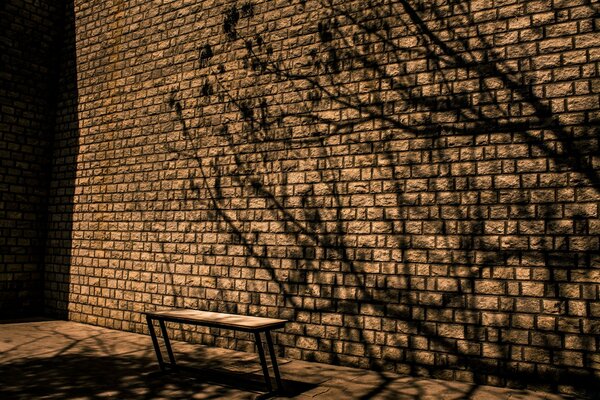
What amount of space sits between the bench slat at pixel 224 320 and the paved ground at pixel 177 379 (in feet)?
1.68

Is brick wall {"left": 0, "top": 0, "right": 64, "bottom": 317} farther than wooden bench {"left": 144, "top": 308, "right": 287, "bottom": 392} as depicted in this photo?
Yes

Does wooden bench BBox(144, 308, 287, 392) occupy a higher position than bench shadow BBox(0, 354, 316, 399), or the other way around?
wooden bench BBox(144, 308, 287, 392)

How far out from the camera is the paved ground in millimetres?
3979

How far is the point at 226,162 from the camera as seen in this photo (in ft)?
19.7

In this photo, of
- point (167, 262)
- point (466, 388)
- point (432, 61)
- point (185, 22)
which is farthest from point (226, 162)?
point (466, 388)

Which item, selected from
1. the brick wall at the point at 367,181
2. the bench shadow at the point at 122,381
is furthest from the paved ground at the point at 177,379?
the brick wall at the point at 367,181

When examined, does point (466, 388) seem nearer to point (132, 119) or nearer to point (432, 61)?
point (432, 61)

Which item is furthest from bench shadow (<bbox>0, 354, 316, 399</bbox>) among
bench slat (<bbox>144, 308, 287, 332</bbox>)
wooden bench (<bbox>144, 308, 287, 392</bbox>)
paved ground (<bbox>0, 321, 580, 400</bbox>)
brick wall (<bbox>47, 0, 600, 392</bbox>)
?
brick wall (<bbox>47, 0, 600, 392</bbox>)

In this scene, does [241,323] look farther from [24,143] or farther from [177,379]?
[24,143]

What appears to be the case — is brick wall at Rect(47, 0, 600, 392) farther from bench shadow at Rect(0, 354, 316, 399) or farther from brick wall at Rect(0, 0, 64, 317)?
brick wall at Rect(0, 0, 64, 317)

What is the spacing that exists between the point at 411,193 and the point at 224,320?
7.00ft

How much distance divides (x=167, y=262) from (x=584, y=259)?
477 cm

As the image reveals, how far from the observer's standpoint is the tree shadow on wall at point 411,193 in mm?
4082

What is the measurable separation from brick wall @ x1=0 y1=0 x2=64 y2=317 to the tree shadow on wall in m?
3.64
